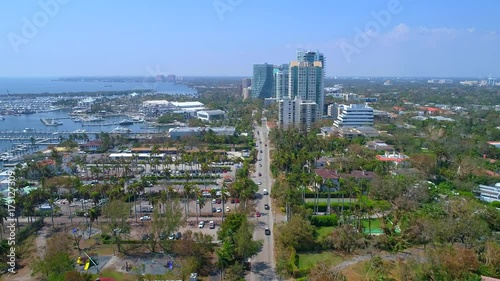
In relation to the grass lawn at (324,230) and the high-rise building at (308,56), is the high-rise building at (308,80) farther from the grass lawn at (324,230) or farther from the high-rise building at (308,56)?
the grass lawn at (324,230)

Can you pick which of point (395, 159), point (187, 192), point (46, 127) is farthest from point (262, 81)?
point (187, 192)

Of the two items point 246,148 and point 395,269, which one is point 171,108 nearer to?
point 246,148

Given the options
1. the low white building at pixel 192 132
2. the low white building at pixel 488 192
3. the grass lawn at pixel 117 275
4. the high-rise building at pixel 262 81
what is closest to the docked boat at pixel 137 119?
the low white building at pixel 192 132

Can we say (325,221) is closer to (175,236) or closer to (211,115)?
(175,236)

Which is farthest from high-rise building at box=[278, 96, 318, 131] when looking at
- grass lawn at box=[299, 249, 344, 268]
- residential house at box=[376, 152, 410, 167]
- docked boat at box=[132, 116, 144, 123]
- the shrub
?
grass lawn at box=[299, 249, 344, 268]

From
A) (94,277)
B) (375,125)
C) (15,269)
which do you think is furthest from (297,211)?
(375,125)

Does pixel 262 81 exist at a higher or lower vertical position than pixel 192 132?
higher
